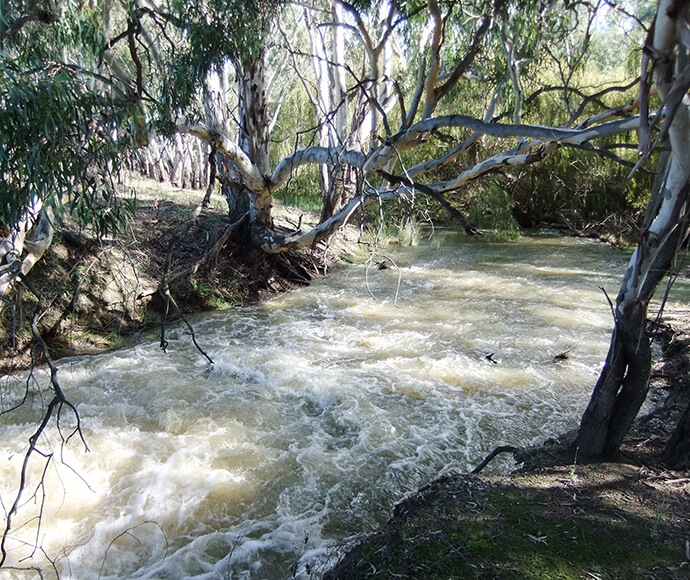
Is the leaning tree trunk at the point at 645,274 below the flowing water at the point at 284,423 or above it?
above

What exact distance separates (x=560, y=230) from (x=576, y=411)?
28.1 ft

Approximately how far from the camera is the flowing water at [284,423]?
2.77 meters

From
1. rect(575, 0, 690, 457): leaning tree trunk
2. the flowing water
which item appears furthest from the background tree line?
the flowing water

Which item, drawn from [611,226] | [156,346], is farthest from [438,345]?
[611,226]

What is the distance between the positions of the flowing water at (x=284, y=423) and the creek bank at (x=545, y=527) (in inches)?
21.8

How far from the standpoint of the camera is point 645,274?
2381 mm

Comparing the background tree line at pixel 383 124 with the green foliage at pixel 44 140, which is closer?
the background tree line at pixel 383 124

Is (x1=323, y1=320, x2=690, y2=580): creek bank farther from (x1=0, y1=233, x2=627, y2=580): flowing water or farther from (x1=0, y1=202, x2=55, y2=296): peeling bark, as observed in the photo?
(x1=0, y1=202, x2=55, y2=296): peeling bark

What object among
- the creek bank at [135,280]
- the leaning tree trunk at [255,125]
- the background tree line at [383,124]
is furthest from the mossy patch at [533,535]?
the leaning tree trunk at [255,125]

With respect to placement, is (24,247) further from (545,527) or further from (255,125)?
(545,527)

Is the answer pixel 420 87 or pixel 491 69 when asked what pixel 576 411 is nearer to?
pixel 420 87

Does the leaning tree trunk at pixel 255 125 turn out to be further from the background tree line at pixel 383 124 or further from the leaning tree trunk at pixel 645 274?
the leaning tree trunk at pixel 645 274

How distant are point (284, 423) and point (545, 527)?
2207 millimetres

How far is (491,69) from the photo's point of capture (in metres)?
6.84
